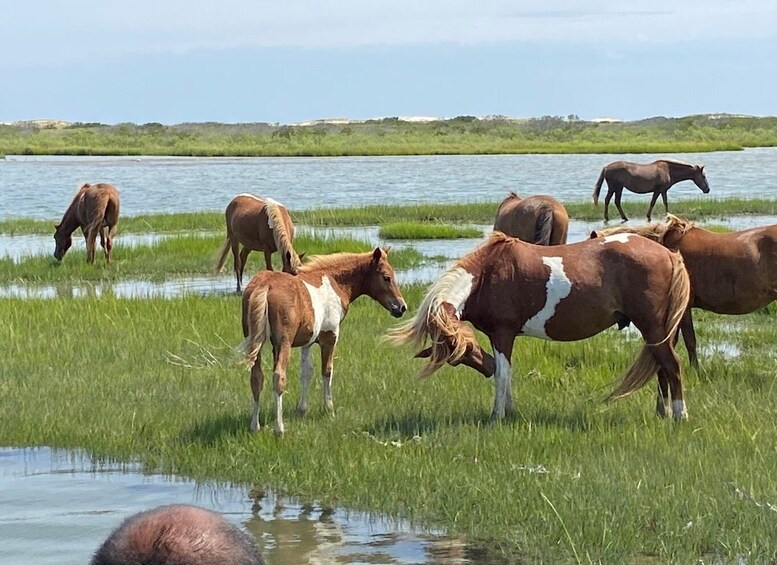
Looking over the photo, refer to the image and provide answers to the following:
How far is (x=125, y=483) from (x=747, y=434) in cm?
392

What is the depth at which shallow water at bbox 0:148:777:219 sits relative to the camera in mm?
35594

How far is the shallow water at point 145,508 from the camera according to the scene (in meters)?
6.41

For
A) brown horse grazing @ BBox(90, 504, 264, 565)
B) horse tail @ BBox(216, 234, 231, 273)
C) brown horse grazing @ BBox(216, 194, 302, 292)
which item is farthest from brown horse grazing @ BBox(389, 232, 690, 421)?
horse tail @ BBox(216, 234, 231, 273)

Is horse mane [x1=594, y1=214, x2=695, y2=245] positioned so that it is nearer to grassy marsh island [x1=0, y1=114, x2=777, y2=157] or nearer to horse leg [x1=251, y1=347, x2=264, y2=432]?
horse leg [x1=251, y1=347, x2=264, y2=432]

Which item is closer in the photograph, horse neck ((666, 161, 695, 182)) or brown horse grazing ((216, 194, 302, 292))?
brown horse grazing ((216, 194, 302, 292))

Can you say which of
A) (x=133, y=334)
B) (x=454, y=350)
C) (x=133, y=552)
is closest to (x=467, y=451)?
(x=454, y=350)

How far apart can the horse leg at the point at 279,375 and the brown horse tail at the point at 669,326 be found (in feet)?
7.77

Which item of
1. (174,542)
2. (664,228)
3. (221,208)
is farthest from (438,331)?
(221,208)

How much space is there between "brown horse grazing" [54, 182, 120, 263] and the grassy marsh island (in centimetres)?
5158

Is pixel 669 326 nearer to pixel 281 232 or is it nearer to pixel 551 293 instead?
pixel 551 293

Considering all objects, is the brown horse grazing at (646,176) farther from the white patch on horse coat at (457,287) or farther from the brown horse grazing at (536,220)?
the white patch on horse coat at (457,287)

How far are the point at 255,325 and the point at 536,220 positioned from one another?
27.3 ft

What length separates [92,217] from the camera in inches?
747

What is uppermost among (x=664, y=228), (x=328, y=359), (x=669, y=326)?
(x=664, y=228)
